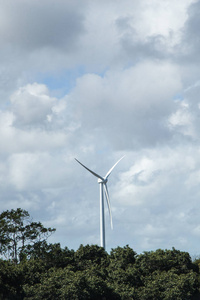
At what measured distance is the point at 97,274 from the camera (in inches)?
2697

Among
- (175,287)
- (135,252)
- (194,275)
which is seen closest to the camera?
(175,287)

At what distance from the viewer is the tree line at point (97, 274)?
208ft

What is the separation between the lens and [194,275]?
242ft

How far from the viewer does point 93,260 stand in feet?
253

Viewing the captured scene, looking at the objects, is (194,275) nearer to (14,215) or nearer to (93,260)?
(93,260)

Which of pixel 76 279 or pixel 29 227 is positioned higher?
pixel 29 227

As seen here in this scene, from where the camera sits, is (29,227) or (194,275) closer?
(194,275)

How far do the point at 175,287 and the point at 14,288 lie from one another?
846 inches

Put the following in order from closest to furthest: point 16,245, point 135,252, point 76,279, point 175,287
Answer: point 76,279
point 175,287
point 135,252
point 16,245

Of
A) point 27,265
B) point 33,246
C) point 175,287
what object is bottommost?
point 175,287

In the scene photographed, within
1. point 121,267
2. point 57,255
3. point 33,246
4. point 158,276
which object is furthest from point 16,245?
point 158,276

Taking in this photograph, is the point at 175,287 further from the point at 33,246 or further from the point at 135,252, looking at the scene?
the point at 33,246

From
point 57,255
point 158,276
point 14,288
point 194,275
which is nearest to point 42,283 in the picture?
point 14,288

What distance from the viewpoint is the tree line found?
63250 mm
